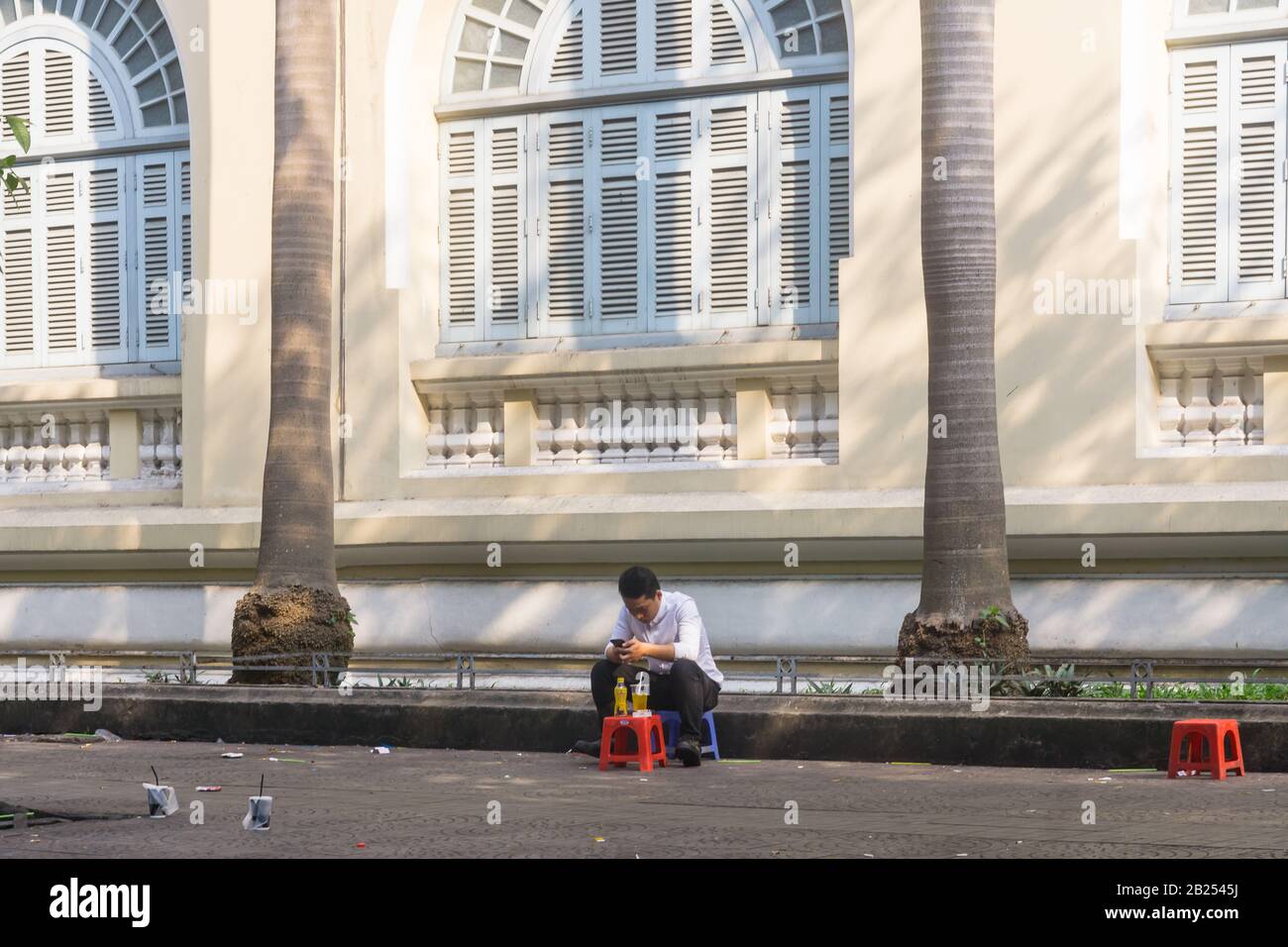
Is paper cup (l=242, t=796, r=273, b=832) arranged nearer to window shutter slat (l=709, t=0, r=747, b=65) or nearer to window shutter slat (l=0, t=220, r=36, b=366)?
window shutter slat (l=709, t=0, r=747, b=65)

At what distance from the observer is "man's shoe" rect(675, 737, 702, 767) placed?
10.6 metres

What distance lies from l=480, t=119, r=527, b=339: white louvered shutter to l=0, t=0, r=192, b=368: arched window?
3.02m

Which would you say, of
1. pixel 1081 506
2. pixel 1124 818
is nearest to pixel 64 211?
pixel 1081 506

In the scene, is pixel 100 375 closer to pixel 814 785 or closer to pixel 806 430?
pixel 806 430

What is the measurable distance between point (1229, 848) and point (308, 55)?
9.27 m

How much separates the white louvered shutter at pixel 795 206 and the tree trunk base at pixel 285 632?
4.71m

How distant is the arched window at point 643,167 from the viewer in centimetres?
1605

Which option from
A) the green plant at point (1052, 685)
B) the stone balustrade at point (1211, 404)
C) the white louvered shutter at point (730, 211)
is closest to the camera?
the green plant at point (1052, 685)

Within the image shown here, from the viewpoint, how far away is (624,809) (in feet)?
28.0

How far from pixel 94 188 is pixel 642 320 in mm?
5757

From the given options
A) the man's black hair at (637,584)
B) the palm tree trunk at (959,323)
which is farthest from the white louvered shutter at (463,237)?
the man's black hair at (637,584)

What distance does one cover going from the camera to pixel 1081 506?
47.3 feet

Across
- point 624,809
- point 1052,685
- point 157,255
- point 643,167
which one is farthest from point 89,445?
point 624,809
